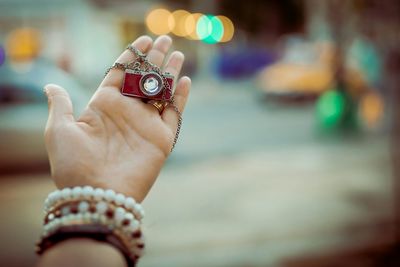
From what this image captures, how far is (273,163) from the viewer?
823 centimetres

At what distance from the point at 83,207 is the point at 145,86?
1.30ft

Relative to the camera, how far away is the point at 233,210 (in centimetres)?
583

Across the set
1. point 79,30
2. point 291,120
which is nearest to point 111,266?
point 291,120

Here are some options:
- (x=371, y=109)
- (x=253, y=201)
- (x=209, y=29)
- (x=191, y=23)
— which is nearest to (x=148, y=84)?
(x=253, y=201)

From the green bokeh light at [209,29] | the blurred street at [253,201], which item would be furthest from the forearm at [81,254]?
the green bokeh light at [209,29]

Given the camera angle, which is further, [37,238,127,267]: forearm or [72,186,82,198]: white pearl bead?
[72,186,82,198]: white pearl bead

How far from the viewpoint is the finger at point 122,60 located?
1536 mm

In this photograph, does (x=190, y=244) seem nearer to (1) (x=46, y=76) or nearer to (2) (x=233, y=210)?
(2) (x=233, y=210)

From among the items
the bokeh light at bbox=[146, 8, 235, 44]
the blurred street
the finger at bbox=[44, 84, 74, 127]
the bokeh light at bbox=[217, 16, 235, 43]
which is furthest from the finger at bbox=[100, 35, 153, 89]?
the bokeh light at bbox=[217, 16, 235, 43]

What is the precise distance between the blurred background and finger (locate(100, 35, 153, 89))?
10.1 ft

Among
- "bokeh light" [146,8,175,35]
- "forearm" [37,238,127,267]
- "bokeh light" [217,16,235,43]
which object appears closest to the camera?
"forearm" [37,238,127,267]

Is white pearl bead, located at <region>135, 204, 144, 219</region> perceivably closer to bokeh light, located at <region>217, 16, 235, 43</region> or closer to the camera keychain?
the camera keychain

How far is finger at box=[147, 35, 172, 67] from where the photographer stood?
5.24 feet

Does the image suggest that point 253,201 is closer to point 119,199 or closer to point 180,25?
point 119,199
